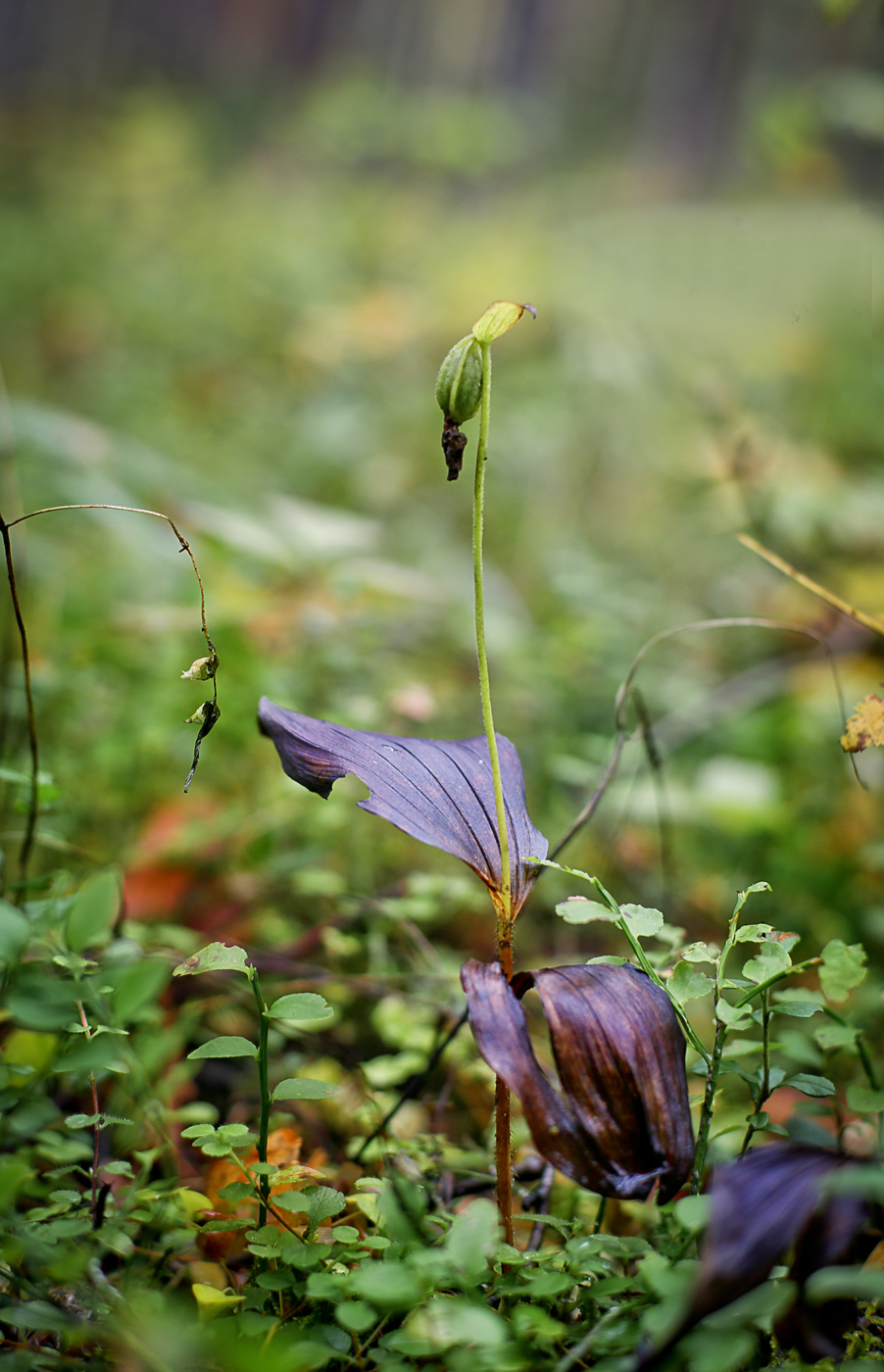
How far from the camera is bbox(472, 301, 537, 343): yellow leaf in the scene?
2.09 ft

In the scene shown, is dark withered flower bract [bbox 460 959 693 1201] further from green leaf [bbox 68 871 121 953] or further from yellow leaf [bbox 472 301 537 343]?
yellow leaf [bbox 472 301 537 343]

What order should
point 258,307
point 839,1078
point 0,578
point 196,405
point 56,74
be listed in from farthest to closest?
point 56,74
point 258,307
point 196,405
point 0,578
point 839,1078

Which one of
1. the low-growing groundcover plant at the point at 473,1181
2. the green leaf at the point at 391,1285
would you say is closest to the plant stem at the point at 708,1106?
the low-growing groundcover plant at the point at 473,1181

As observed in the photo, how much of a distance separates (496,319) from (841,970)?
0.57 meters

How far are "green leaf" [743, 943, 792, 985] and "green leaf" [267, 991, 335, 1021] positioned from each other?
0.32 meters

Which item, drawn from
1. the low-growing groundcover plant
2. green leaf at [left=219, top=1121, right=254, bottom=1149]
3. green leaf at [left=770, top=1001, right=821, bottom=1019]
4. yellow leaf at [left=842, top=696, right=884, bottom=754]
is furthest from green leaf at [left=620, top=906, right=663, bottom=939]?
green leaf at [left=219, top=1121, right=254, bottom=1149]

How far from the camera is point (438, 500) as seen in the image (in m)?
3.24

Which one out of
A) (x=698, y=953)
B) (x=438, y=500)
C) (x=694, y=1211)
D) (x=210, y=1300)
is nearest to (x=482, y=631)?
(x=698, y=953)

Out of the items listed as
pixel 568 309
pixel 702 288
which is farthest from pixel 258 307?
pixel 702 288

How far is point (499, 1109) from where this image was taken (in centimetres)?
67

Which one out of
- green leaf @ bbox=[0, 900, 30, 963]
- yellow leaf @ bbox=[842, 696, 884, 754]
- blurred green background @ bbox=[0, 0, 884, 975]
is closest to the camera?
green leaf @ bbox=[0, 900, 30, 963]

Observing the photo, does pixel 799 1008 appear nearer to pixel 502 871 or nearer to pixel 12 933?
pixel 502 871

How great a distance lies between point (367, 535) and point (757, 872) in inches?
42.4

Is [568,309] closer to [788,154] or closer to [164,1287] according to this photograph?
[788,154]
